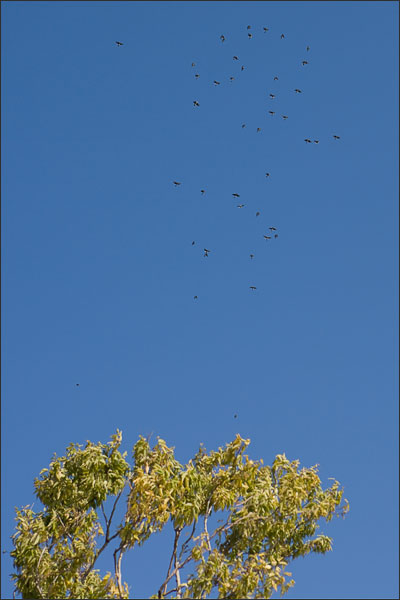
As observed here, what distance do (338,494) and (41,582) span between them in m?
7.08

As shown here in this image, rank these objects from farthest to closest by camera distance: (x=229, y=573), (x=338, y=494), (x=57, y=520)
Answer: (x=338, y=494) < (x=57, y=520) < (x=229, y=573)

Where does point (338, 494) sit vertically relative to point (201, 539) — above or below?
above

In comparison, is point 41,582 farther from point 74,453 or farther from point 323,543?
point 323,543

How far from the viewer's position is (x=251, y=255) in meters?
23.2

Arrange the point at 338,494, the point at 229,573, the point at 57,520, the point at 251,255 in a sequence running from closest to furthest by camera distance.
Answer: the point at 229,573 < the point at 57,520 < the point at 338,494 < the point at 251,255

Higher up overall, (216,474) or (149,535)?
(216,474)

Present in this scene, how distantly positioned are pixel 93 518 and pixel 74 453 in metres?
1.50

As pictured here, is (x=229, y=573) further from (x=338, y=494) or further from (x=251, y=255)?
(x=251, y=255)

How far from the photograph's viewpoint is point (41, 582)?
1744 cm

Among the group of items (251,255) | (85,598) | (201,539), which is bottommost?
(85,598)

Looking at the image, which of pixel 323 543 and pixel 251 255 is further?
pixel 251 255

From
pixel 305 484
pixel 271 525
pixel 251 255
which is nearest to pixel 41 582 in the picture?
pixel 271 525

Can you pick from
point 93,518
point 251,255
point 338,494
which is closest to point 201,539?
point 93,518

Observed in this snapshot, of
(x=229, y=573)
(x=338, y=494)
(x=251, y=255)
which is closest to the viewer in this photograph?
(x=229, y=573)
